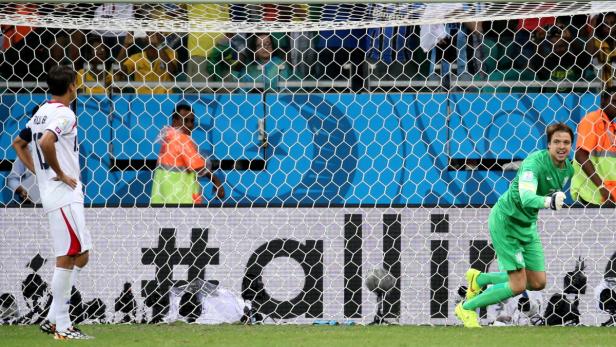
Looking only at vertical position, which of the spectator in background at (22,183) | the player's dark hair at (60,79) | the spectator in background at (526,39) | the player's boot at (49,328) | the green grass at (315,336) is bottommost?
the green grass at (315,336)

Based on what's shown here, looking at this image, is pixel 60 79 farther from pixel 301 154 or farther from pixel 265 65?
pixel 301 154

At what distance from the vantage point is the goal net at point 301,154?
25.9 ft

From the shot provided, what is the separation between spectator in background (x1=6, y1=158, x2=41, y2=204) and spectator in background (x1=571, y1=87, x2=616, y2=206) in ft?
13.1

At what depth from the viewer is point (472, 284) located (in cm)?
763

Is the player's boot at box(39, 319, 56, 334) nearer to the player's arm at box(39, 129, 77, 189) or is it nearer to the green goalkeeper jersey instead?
the player's arm at box(39, 129, 77, 189)

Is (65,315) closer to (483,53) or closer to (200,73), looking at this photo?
(200,73)

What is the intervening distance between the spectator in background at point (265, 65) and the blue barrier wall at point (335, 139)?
0.55 feet

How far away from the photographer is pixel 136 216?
25.9 feet

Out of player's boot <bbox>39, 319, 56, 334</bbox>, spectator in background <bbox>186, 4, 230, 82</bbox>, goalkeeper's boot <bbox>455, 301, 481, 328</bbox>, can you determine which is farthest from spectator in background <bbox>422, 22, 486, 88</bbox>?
player's boot <bbox>39, 319, 56, 334</bbox>

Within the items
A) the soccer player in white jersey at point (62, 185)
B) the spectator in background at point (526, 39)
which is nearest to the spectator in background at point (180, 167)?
the soccer player in white jersey at point (62, 185)

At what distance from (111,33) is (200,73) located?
76cm

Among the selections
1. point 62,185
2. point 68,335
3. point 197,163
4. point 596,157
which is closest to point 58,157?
point 62,185

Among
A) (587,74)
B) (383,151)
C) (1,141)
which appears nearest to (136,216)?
(1,141)

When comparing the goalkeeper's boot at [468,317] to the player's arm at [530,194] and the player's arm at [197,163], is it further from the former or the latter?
the player's arm at [197,163]
